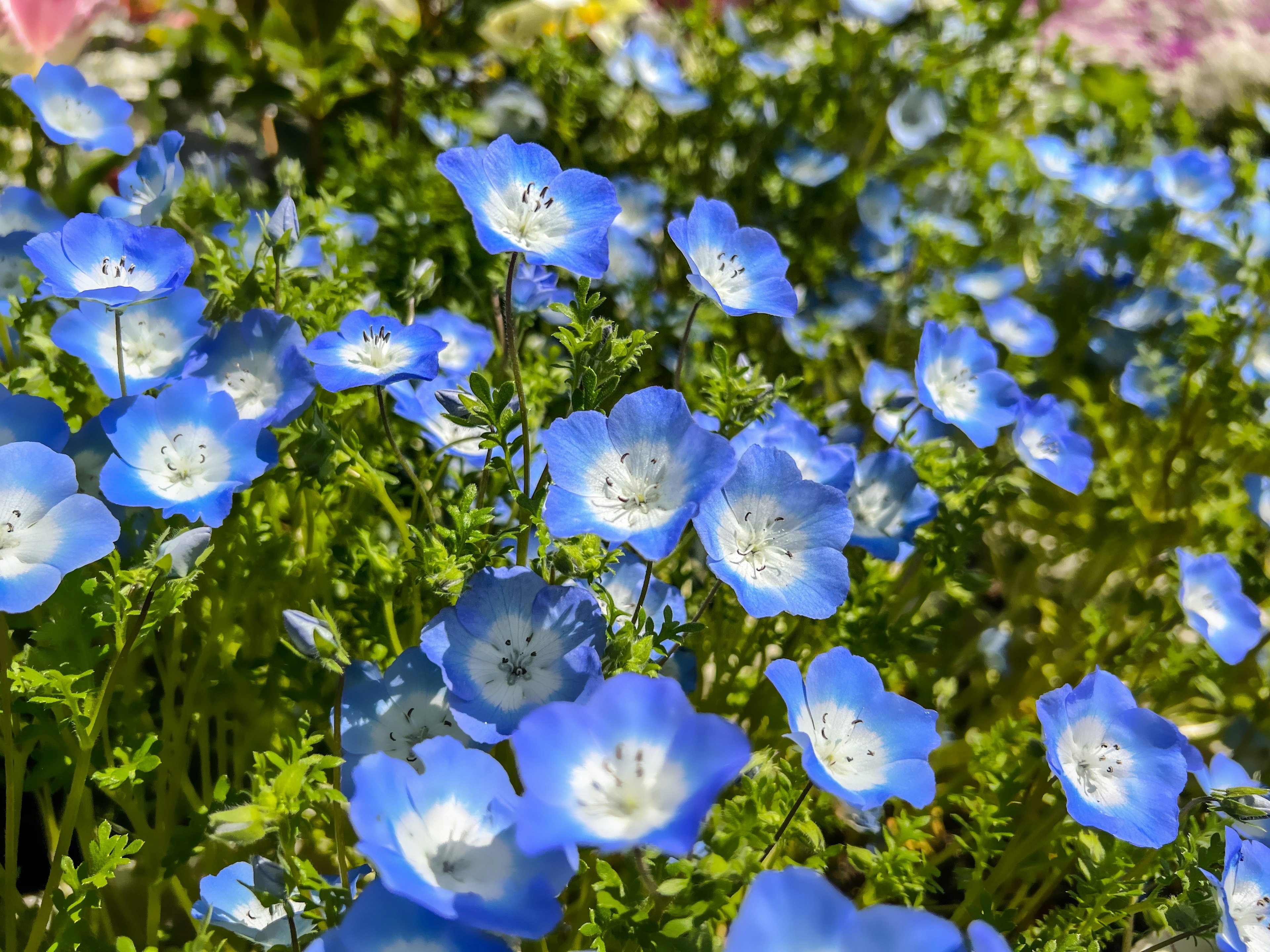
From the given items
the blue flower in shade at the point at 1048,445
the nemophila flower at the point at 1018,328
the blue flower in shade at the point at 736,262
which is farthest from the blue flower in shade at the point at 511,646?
the nemophila flower at the point at 1018,328

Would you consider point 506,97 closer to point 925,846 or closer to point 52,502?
point 52,502

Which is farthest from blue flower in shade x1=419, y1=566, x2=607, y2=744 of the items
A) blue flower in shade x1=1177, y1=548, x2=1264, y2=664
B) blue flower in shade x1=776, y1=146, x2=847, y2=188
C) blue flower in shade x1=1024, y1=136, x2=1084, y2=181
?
blue flower in shade x1=1024, y1=136, x2=1084, y2=181

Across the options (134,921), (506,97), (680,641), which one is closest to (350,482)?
(680,641)

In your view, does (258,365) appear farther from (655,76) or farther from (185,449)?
(655,76)

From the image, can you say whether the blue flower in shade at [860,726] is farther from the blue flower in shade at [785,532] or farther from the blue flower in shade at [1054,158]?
the blue flower in shade at [1054,158]

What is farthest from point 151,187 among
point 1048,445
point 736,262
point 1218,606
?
point 1218,606

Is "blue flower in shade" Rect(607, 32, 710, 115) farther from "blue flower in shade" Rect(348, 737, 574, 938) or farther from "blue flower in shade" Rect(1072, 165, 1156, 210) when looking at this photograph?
"blue flower in shade" Rect(348, 737, 574, 938)
